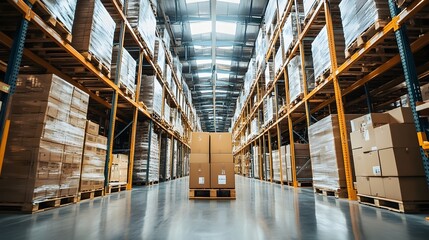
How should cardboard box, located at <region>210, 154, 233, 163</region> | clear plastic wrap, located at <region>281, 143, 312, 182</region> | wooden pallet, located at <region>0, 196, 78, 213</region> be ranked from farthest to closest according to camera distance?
clear plastic wrap, located at <region>281, 143, 312, 182</region>
cardboard box, located at <region>210, 154, 233, 163</region>
wooden pallet, located at <region>0, 196, 78, 213</region>

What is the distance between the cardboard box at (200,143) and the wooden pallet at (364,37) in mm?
3276

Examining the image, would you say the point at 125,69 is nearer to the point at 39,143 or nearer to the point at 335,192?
the point at 39,143

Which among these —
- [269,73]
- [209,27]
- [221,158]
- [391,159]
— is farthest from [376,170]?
[209,27]

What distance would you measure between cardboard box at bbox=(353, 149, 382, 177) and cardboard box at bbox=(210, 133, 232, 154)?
236cm

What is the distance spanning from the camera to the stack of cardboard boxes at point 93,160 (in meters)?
4.36

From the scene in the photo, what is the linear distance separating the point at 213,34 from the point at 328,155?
8.49 meters

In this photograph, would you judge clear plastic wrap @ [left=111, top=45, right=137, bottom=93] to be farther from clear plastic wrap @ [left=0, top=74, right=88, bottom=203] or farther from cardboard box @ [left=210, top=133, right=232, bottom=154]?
cardboard box @ [left=210, top=133, right=232, bottom=154]

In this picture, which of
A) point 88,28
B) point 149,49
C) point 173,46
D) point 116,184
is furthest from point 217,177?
point 173,46

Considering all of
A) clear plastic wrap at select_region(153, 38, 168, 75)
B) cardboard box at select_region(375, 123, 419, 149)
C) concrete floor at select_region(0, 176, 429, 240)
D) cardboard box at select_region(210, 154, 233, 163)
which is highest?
clear plastic wrap at select_region(153, 38, 168, 75)

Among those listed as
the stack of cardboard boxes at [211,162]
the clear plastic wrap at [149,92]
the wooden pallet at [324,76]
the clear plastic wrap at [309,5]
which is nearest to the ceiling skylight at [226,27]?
the clear plastic wrap at [149,92]

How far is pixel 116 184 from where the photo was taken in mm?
5844

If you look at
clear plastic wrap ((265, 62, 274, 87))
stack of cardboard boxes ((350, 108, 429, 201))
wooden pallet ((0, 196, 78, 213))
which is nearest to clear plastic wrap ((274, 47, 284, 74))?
clear plastic wrap ((265, 62, 274, 87))

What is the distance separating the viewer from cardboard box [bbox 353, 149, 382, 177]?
11.2 ft

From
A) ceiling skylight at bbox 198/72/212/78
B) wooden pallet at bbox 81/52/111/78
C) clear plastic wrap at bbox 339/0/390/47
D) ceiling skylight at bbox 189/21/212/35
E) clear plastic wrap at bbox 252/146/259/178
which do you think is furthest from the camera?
ceiling skylight at bbox 198/72/212/78
